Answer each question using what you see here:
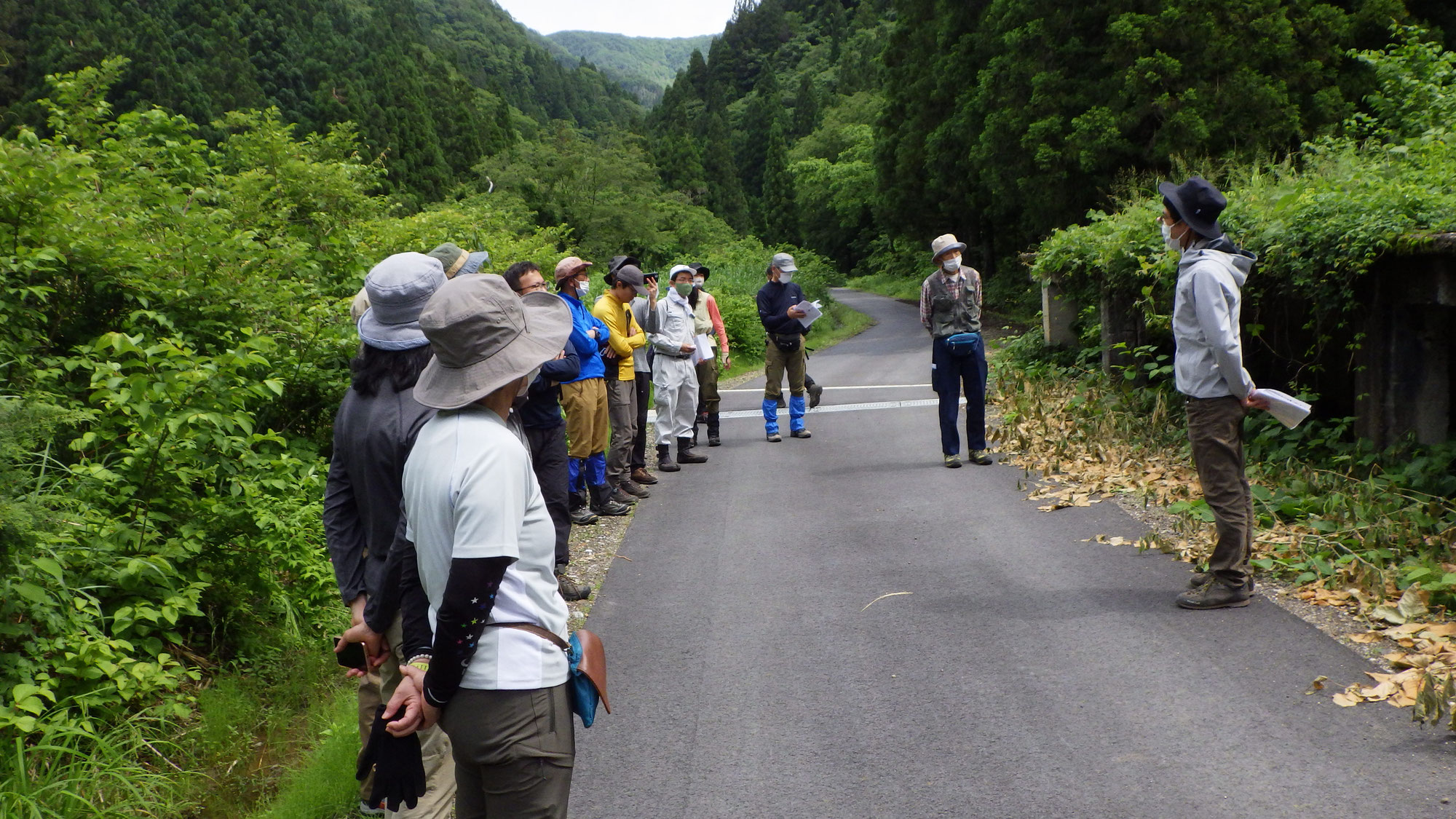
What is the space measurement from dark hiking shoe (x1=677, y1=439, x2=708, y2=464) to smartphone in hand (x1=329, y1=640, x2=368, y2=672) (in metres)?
7.54

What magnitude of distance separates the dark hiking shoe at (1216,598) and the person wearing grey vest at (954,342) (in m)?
4.15

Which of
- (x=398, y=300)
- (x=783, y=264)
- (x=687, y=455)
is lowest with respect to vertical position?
(x=687, y=455)

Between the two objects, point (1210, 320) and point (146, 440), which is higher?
point (1210, 320)

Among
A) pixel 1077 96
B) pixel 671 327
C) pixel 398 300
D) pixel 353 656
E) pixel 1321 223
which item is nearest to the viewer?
pixel 398 300

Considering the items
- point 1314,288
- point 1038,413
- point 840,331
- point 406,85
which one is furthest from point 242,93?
point 1314,288

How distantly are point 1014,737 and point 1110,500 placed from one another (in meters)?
4.26

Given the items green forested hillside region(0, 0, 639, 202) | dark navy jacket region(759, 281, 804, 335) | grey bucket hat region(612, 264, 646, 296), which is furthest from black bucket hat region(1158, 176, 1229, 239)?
green forested hillside region(0, 0, 639, 202)

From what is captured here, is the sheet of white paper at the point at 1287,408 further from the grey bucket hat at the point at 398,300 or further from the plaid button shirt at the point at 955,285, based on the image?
the plaid button shirt at the point at 955,285

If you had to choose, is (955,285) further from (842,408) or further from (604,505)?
(842,408)

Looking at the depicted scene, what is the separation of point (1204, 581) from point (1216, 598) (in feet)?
0.45

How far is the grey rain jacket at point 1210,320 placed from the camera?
5449mm

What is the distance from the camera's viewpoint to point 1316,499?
7.01m

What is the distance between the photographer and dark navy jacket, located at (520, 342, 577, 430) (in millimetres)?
6496

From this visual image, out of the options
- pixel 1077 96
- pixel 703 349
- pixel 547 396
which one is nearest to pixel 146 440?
pixel 547 396
